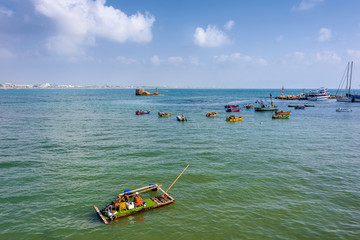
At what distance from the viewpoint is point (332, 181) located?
856 inches

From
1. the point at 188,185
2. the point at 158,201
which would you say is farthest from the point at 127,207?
the point at 188,185

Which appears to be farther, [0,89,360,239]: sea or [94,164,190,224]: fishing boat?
[94,164,190,224]: fishing boat

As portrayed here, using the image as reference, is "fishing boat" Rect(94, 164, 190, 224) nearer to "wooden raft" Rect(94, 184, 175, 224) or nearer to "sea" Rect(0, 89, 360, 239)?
"wooden raft" Rect(94, 184, 175, 224)

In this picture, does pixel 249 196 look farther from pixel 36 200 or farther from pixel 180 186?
pixel 36 200

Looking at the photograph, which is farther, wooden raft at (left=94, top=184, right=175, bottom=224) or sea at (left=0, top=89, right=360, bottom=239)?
wooden raft at (left=94, top=184, right=175, bottom=224)

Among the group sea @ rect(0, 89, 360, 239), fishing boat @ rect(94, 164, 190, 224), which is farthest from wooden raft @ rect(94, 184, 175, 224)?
sea @ rect(0, 89, 360, 239)

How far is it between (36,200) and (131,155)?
12523 mm

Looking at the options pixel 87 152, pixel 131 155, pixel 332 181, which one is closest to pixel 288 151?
pixel 332 181

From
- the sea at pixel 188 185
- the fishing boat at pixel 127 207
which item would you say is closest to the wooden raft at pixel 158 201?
the fishing boat at pixel 127 207

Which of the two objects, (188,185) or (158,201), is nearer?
(158,201)

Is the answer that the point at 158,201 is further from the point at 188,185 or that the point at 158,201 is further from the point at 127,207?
the point at 188,185

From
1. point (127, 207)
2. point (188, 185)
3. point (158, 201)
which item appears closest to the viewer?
point (127, 207)

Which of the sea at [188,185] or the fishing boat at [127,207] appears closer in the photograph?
the sea at [188,185]

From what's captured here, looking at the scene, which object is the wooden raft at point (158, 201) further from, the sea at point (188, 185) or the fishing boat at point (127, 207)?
the sea at point (188, 185)
